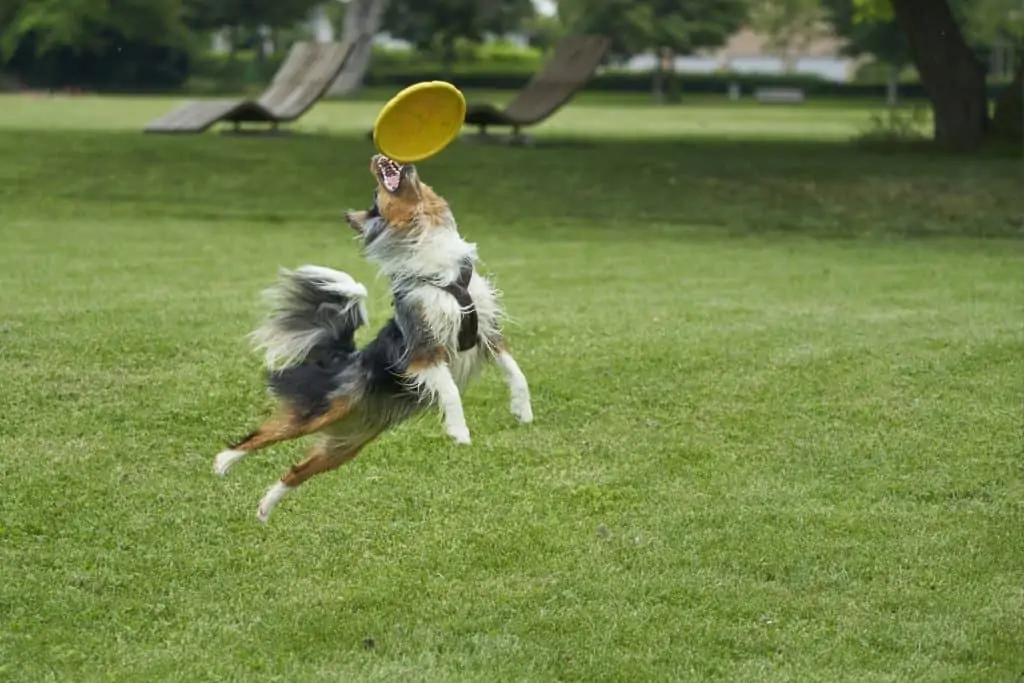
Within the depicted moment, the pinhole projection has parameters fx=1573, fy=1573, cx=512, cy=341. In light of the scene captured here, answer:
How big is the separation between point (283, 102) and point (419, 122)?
24.3 m

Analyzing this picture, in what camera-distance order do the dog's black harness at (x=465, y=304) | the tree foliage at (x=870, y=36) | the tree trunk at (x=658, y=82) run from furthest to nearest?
1. the tree trunk at (x=658, y=82)
2. the tree foliage at (x=870, y=36)
3. the dog's black harness at (x=465, y=304)

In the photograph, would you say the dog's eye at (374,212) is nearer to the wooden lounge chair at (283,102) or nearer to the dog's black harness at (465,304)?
the dog's black harness at (465,304)

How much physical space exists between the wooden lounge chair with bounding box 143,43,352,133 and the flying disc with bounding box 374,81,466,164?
70.5 ft

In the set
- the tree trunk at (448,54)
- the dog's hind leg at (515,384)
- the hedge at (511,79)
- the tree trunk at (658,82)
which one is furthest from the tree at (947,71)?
the tree trunk at (448,54)

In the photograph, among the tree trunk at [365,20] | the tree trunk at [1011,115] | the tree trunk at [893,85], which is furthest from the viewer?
the tree trunk at [365,20]

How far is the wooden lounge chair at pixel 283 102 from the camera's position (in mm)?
26500

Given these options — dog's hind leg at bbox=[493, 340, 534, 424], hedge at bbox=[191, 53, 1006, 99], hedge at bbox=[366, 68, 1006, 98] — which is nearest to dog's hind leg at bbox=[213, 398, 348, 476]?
dog's hind leg at bbox=[493, 340, 534, 424]

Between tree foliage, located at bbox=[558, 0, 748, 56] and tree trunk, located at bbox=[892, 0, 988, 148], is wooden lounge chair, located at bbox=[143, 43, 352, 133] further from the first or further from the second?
tree foliage, located at bbox=[558, 0, 748, 56]

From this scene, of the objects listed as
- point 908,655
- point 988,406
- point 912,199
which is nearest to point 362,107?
point 912,199

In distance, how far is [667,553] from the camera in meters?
7.57

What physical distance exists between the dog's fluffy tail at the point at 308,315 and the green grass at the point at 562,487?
1392 mm

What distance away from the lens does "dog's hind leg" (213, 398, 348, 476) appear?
5.55 metres

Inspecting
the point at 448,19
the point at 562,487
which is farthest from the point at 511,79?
the point at 562,487

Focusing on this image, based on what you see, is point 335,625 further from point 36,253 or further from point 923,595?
point 36,253
